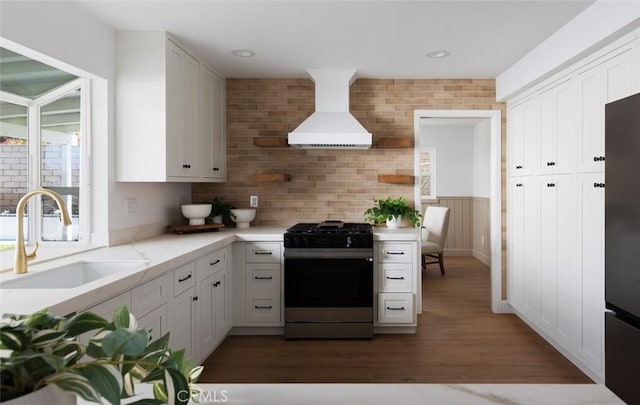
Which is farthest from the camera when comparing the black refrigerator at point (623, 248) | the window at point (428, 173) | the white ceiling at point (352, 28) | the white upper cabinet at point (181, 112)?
the window at point (428, 173)

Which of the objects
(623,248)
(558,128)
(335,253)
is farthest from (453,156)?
(623,248)

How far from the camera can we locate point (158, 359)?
0.54 meters

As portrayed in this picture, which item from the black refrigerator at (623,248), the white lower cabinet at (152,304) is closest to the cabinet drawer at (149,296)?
the white lower cabinet at (152,304)

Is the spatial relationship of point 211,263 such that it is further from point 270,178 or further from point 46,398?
point 46,398

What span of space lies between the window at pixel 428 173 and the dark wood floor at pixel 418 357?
11.6 ft

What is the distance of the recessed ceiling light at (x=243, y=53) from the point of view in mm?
3283

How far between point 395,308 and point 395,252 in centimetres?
48

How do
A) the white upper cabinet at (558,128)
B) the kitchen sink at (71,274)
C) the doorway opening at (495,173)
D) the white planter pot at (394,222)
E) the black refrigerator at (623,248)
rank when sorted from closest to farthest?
the black refrigerator at (623,248)
the kitchen sink at (71,274)
the white upper cabinet at (558,128)
the white planter pot at (394,222)
the doorway opening at (495,173)

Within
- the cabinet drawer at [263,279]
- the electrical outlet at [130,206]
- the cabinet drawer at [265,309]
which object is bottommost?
the cabinet drawer at [265,309]

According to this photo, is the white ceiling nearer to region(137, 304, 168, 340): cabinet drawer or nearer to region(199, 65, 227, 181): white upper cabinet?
region(199, 65, 227, 181): white upper cabinet

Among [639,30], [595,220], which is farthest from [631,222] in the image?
[639,30]

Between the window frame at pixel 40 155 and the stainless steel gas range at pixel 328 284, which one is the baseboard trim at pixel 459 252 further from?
the window frame at pixel 40 155

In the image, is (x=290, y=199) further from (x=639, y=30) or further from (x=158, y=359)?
(x=158, y=359)

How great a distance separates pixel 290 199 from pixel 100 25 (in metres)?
2.17
